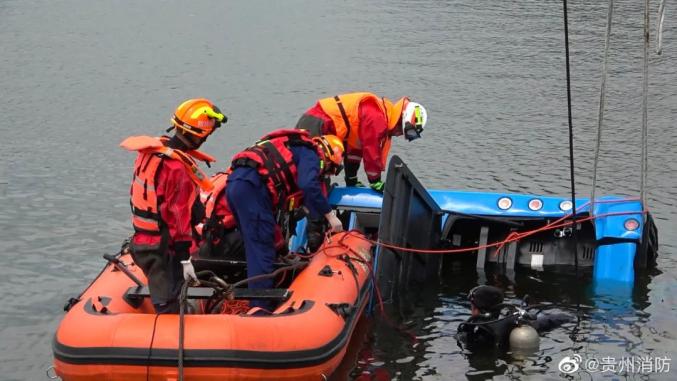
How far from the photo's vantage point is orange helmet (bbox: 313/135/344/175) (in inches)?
290

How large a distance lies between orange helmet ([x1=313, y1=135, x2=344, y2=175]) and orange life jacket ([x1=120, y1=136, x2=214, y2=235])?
139 cm

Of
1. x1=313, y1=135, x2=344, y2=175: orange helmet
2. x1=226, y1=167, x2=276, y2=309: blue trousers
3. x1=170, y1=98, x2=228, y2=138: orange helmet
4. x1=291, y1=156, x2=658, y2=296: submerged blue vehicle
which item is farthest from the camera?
x1=291, y1=156, x2=658, y2=296: submerged blue vehicle

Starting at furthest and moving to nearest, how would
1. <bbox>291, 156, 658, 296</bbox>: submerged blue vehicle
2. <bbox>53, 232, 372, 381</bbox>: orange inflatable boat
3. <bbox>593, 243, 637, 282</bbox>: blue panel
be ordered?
<bbox>593, 243, 637, 282</bbox>: blue panel
<bbox>291, 156, 658, 296</bbox>: submerged blue vehicle
<bbox>53, 232, 372, 381</bbox>: orange inflatable boat

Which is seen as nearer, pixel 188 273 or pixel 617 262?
pixel 188 273

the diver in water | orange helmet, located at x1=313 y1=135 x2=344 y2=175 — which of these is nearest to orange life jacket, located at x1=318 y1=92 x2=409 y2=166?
orange helmet, located at x1=313 y1=135 x2=344 y2=175

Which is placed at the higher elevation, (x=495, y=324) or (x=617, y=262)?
(x=617, y=262)

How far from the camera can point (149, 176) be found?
6.09 meters

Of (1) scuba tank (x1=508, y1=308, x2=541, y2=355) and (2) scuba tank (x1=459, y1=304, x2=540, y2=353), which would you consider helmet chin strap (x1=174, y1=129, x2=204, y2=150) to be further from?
(1) scuba tank (x1=508, y1=308, x2=541, y2=355)

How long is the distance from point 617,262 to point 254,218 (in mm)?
3796

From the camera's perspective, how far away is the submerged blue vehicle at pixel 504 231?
8711 millimetres

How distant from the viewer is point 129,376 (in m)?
5.84

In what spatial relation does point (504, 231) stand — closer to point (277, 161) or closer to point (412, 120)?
point (412, 120)

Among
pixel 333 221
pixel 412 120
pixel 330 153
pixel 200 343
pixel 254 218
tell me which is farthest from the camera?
pixel 412 120

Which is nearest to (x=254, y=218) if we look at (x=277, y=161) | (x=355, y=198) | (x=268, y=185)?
(x=268, y=185)
